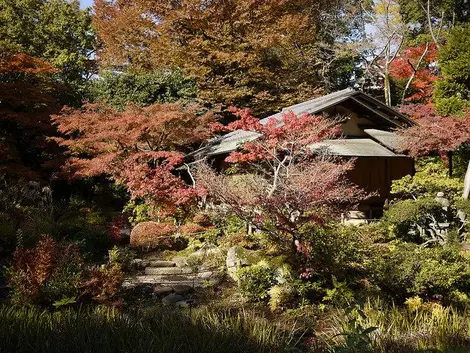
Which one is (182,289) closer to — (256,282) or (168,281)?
(168,281)

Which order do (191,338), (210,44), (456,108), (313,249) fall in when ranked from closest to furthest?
(191,338) < (313,249) < (456,108) < (210,44)

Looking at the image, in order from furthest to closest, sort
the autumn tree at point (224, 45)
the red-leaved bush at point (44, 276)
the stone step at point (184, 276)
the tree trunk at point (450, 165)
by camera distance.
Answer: the autumn tree at point (224, 45), the tree trunk at point (450, 165), the stone step at point (184, 276), the red-leaved bush at point (44, 276)

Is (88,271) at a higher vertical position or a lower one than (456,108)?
lower

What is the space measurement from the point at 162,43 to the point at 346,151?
1156 cm

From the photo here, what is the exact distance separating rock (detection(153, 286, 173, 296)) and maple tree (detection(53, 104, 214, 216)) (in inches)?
148

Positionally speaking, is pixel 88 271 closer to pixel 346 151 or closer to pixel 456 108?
pixel 346 151

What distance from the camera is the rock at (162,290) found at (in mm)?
7047

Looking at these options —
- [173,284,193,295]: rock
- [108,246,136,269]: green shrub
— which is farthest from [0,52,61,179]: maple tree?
[173,284,193,295]: rock

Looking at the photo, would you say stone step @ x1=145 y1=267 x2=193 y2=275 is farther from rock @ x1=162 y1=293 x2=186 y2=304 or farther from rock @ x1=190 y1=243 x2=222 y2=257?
rock @ x1=162 y1=293 x2=186 y2=304

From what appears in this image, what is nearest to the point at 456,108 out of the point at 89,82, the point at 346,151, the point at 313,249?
the point at 346,151

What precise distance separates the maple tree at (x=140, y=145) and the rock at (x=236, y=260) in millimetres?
3046

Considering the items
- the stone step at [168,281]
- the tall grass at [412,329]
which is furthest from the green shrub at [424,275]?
the stone step at [168,281]

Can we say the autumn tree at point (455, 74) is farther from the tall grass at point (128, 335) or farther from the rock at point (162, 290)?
the tall grass at point (128, 335)

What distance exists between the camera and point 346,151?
11742mm
